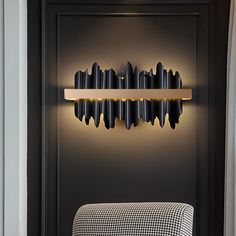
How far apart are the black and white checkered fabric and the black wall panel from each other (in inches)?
34.2

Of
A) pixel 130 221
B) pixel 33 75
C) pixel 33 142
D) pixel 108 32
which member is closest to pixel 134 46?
pixel 108 32

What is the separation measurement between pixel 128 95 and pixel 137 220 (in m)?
0.96

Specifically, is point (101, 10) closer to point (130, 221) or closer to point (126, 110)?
point (126, 110)

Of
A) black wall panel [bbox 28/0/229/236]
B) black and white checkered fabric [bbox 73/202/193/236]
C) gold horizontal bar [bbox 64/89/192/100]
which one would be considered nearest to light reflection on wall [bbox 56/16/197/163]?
black wall panel [bbox 28/0/229/236]

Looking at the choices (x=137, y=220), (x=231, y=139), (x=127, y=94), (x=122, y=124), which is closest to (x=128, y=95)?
(x=127, y=94)

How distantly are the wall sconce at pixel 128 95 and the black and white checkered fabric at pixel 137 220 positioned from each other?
0.86m

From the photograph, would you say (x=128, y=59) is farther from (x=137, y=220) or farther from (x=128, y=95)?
(x=137, y=220)

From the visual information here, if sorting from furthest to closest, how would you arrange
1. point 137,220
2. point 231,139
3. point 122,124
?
point 122,124
point 231,139
point 137,220

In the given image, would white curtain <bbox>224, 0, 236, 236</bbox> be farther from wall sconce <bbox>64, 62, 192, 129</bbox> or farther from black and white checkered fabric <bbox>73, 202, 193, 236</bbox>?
black and white checkered fabric <bbox>73, 202, 193, 236</bbox>

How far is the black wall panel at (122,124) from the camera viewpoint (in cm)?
299

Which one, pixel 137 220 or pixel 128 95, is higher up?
pixel 128 95

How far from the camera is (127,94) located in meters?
2.90

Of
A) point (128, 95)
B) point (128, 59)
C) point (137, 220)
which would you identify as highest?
point (128, 59)

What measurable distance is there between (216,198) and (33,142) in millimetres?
1034
